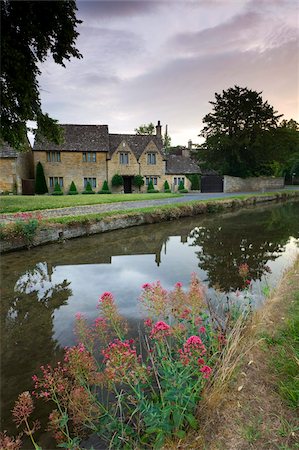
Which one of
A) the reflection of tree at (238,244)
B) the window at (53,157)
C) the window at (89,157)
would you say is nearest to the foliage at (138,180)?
the window at (89,157)

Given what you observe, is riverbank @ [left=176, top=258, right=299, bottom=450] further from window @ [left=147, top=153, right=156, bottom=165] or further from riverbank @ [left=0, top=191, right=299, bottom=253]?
window @ [left=147, top=153, right=156, bottom=165]

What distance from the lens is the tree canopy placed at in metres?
35.9

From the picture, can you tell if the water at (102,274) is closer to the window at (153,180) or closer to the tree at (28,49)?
the tree at (28,49)

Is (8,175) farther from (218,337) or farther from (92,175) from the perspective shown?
(218,337)

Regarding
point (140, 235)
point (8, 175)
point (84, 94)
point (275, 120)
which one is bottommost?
point (140, 235)

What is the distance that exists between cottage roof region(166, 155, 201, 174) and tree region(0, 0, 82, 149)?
24912 millimetres

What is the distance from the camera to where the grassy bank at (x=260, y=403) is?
239 cm

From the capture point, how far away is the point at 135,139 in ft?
125

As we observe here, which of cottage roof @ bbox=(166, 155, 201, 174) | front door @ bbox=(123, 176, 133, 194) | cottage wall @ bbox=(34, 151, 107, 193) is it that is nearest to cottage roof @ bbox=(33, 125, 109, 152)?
cottage wall @ bbox=(34, 151, 107, 193)

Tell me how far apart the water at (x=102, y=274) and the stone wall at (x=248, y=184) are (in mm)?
23589

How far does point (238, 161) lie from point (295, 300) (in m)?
33.8

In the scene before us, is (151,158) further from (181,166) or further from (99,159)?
(99,159)

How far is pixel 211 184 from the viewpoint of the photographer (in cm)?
3891

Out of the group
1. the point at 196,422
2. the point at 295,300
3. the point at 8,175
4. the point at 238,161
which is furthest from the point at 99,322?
the point at 238,161
